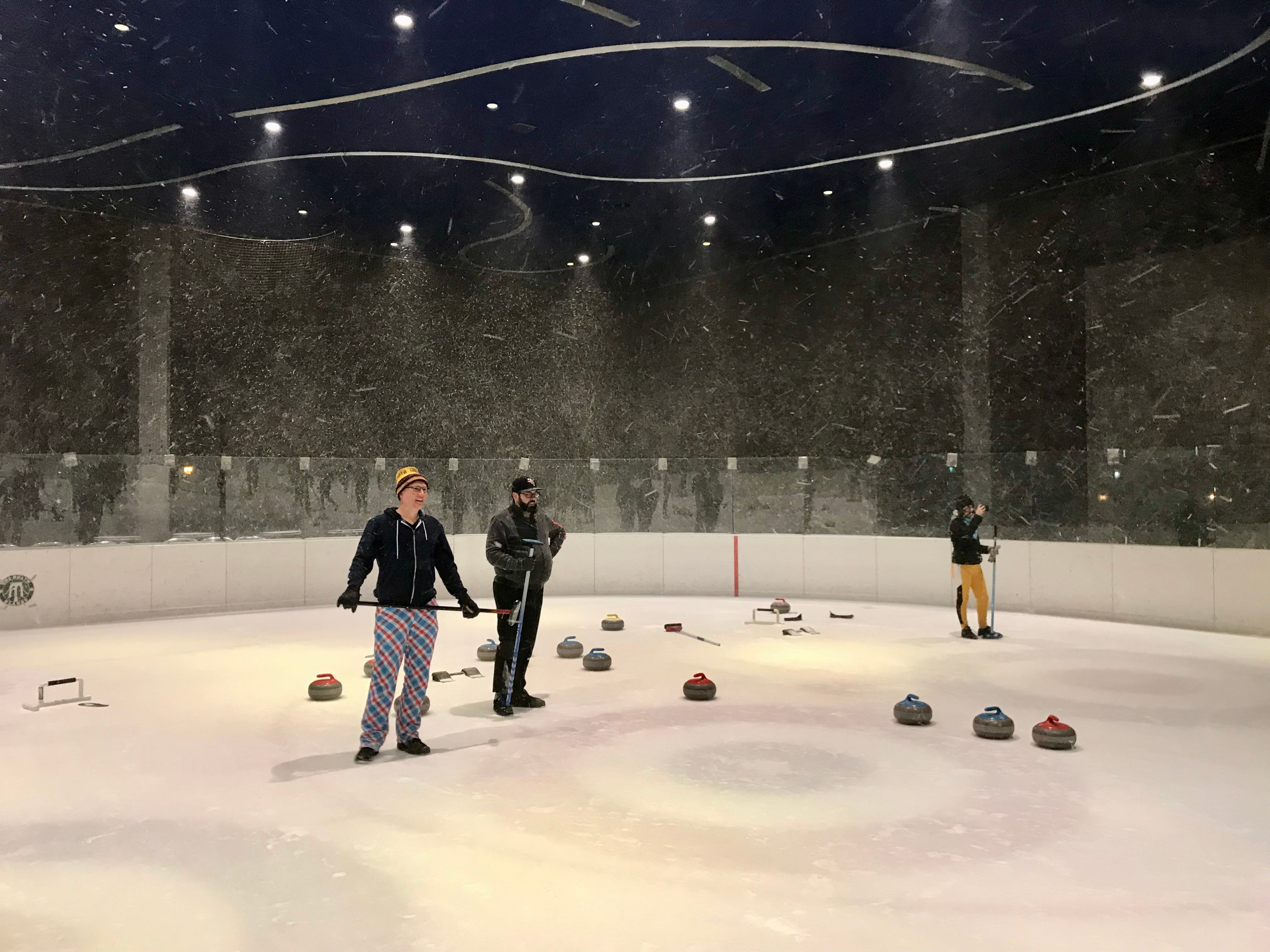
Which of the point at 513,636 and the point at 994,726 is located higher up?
the point at 513,636

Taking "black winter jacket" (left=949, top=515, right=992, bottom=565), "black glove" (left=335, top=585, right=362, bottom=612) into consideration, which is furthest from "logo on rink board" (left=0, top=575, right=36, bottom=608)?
"black winter jacket" (left=949, top=515, right=992, bottom=565)

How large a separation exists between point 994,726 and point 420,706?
3461mm

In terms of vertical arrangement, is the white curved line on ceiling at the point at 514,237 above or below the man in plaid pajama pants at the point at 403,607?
above

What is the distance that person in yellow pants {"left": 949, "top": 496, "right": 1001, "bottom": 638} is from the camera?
9594 mm

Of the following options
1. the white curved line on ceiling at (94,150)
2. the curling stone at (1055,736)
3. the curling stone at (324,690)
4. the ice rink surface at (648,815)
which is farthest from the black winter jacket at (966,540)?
the white curved line on ceiling at (94,150)

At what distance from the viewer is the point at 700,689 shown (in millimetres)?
6559

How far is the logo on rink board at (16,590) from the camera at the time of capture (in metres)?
10.3

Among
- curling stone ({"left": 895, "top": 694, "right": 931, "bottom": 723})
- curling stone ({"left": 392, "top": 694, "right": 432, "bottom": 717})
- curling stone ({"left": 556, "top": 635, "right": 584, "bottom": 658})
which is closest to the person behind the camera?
curling stone ({"left": 392, "top": 694, "right": 432, "bottom": 717})

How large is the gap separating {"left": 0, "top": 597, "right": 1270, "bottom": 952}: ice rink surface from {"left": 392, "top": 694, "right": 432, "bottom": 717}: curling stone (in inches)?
5.6

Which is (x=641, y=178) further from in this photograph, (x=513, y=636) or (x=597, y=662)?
(x=513, y=636)

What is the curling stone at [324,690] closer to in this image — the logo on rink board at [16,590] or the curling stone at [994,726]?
the curling stone at [994,726]

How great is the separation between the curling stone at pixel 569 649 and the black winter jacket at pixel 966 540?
427cm

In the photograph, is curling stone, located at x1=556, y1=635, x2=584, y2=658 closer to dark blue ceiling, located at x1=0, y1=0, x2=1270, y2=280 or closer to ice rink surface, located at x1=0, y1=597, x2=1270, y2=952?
ice rink surface, located at x1=0, y1=597, x2=1270, y2=952

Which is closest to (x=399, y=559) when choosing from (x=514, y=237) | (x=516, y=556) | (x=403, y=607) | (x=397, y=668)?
(x=403, y=607)
